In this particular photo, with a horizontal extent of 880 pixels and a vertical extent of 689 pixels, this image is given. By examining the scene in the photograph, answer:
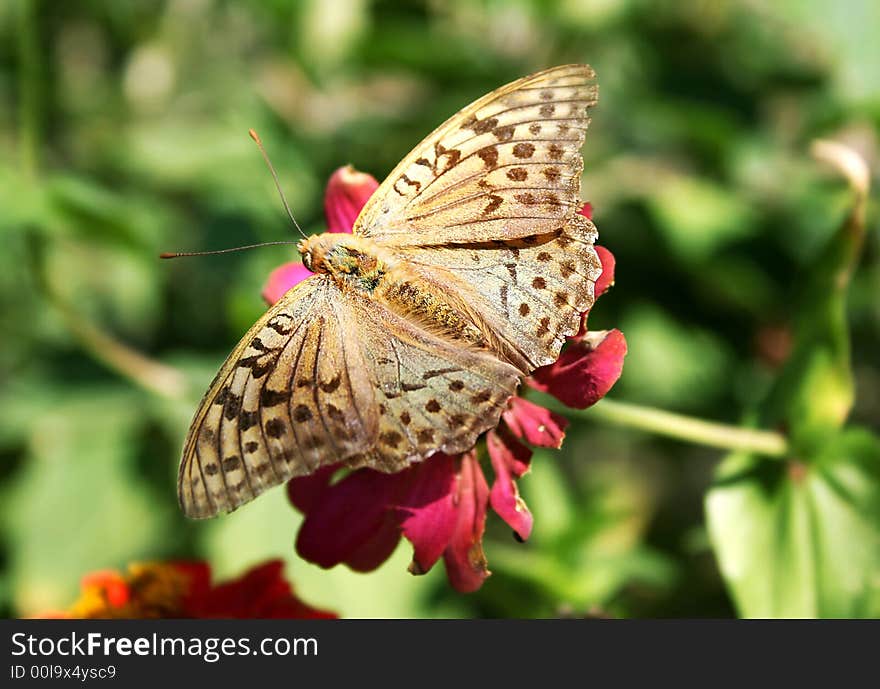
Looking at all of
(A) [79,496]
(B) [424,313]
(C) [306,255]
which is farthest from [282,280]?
(A) [79,496]

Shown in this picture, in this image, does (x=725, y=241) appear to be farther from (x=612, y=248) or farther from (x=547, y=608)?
(x=547, y=608)

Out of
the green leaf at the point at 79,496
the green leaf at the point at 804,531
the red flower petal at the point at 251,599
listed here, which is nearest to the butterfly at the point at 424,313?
the red flower petal at the point at 251,599

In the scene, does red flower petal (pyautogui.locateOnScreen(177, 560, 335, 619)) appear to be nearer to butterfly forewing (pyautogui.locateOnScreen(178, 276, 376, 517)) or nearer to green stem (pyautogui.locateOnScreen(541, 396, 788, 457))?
butterfly forewing (pyautogui.locateOnScreen(178, 276, 376, 517))

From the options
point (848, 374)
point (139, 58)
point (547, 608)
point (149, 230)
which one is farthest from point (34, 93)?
point (848, 374)

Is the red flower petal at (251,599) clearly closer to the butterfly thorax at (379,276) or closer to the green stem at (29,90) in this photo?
the butterfly thorax at (379,276)

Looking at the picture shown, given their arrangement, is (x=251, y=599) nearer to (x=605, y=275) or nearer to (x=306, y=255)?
(x=306, y=255)

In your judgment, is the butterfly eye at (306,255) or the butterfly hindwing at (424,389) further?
the butterfly eye at (306,255)

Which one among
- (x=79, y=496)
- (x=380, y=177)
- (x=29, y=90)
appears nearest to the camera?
(x=29, y=90)
